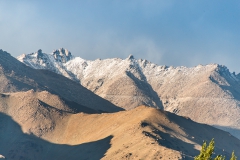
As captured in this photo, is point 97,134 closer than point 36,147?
Yes

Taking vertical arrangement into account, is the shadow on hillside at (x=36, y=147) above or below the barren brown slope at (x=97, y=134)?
below

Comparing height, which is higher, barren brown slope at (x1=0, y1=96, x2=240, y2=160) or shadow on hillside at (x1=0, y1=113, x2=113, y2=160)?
barren brown slope at (x1=0, y1=96, x2=240, y2=160)

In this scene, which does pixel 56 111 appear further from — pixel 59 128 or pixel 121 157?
pixel 121 157

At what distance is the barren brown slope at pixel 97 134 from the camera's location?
132m

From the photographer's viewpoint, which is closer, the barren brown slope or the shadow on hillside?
the barren brown slope

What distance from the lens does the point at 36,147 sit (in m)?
159

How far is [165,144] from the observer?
13412 cm

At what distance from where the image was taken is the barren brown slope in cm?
13171

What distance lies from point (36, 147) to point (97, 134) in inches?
835

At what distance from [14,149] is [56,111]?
2991 cm

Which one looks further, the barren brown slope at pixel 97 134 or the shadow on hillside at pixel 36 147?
the shadow on hillside at pixel 36 147

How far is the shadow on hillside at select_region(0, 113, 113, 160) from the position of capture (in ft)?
460

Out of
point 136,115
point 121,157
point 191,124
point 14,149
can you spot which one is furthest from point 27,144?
point 191,124

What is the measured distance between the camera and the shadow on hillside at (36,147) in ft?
460
